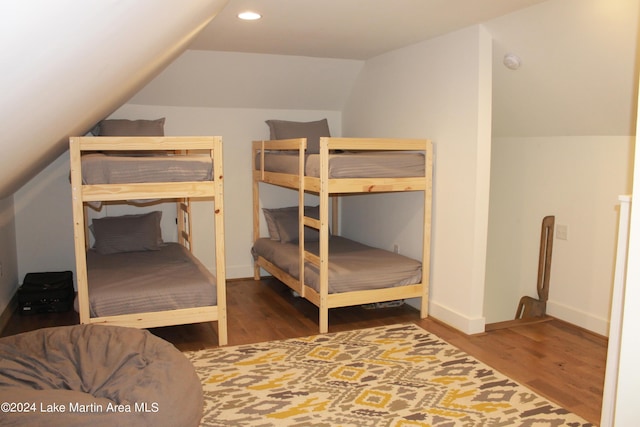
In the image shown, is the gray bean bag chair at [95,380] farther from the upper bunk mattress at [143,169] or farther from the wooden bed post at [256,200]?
the wooden bed post at [256,200]

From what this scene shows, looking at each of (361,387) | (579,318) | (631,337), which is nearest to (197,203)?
(361,387)

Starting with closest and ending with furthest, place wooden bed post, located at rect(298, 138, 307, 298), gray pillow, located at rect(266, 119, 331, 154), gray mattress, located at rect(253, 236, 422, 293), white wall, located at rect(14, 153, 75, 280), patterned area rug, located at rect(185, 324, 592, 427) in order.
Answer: patterned area rug, located at rect(185, 324, 592, 427)
gray mattress, located at rect(253, 236, 422, 293)
wooden bed post, located at rect(298, 138, 307, 298)
white wall, located at rect(14, 153, 75, 280)
gray pillow, located at rect(266, 119, 331, 154)

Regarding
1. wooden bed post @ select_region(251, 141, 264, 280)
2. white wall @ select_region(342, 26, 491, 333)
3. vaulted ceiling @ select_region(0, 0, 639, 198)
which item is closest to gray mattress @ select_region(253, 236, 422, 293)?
white wall @ select_region(342, 26, 491, 333)

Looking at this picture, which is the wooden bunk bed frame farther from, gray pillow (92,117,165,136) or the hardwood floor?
gray pillow (92,117,165,136)

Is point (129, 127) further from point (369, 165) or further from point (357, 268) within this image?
point (357, 268)

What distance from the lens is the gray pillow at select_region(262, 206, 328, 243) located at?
4.83 metres

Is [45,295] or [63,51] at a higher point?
[63,51]

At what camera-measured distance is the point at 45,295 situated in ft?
13.3

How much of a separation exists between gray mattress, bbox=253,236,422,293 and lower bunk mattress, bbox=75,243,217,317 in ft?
2.45

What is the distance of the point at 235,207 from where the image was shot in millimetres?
5148

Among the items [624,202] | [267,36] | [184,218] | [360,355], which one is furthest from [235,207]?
[624,202]

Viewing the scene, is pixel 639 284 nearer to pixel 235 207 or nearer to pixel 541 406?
pixel 541 406

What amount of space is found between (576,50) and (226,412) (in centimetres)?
283

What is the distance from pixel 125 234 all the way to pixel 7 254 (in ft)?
2.92
